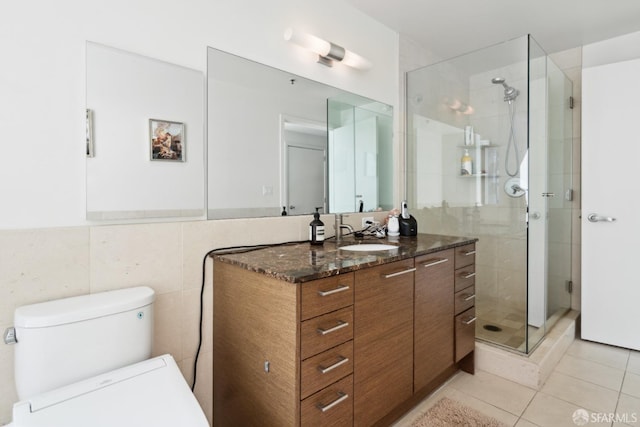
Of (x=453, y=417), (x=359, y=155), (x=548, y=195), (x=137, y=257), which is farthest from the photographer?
(x=548, y=195)

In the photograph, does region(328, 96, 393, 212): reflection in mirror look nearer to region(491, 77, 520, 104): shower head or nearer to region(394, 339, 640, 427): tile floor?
region(491, 77, 520, 104): shower head

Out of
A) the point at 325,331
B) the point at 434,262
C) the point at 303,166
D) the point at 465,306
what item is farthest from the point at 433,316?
the point at 303,166

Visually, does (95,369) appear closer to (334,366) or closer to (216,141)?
(334,366)

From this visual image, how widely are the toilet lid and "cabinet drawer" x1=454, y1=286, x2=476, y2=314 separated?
1.55 m

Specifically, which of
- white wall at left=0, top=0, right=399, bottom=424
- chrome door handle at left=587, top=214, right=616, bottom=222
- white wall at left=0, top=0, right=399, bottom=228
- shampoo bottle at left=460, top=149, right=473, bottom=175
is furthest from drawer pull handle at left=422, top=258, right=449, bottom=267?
chrome door handle at left=587, top=214, right=616, bottom=222

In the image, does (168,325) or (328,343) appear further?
(168,325)

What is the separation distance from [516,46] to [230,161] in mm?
2002

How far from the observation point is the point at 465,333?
209 cm

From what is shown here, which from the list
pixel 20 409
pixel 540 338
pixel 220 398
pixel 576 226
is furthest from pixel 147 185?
pixel 576 226

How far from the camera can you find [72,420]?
2.87 feet

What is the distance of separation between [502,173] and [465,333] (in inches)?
45.6

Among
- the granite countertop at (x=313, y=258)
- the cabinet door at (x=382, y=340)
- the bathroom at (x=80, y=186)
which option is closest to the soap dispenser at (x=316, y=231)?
the granite countertop at (x=313, y=258)

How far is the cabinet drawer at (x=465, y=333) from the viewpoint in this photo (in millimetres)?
2021

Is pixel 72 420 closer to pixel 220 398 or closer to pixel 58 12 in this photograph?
pixel 220 398
